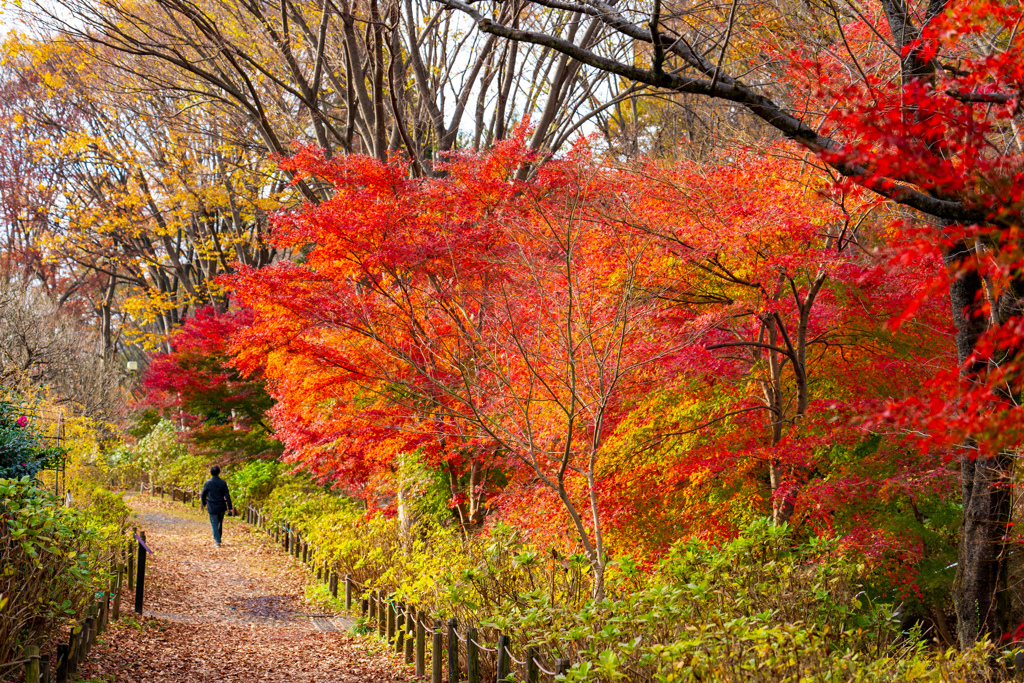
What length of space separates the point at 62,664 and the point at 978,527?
20.6 feet

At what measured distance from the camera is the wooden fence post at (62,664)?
4866 millimetres

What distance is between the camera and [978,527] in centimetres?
536

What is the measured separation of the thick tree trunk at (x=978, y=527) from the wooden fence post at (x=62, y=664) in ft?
19.9

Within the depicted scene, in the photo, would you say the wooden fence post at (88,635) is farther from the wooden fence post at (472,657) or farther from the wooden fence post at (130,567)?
the wooden fence post at (130,567)

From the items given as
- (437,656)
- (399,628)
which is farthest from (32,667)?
(399,628)

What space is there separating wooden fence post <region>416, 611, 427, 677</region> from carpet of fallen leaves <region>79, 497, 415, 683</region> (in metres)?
0.18

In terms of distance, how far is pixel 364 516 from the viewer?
36.2ft

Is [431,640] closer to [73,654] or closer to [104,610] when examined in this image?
[73,654]

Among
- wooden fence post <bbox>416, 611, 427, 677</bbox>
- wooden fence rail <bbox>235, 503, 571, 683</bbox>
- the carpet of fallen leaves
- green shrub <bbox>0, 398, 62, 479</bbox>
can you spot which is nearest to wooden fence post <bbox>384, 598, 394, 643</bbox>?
wooden fence rail <bbox>235, 503, 571, 683</bbox>

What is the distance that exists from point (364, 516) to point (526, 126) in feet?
20.0

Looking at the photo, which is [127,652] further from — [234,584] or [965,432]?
[965,432]

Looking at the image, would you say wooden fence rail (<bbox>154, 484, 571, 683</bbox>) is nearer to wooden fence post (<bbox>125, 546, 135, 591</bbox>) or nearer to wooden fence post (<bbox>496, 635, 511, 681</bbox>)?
wooden fence post (<bbox>496, 635, 511, 681</bbox>)

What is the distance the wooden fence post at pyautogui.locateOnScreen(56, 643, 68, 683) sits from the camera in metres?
4.87

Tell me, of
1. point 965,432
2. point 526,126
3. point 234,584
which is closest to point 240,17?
point 526,126
